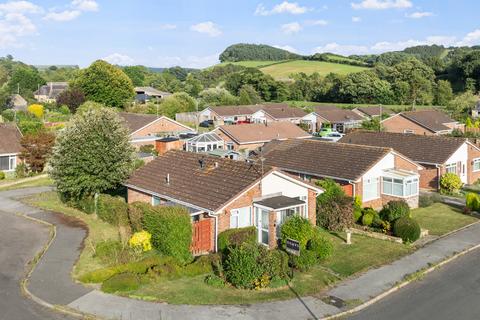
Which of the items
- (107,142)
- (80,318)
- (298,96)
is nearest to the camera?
(80,318)

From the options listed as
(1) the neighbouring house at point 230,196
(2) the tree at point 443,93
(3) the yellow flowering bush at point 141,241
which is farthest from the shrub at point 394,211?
(2) the tree at point 443,93

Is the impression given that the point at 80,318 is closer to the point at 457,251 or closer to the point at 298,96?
the point at 457,251

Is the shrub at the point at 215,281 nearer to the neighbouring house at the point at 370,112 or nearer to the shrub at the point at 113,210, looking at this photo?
the shrub at the point at 113,210

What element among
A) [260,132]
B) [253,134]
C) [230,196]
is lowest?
[230,196]

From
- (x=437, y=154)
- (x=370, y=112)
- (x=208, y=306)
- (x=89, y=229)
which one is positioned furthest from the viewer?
(x=370, y=112)

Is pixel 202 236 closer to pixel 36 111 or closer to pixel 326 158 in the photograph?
pixel 326 158

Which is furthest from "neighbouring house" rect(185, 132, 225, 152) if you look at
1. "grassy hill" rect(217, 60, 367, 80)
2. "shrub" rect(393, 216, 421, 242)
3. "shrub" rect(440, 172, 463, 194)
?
"grassy hill" rect(217, 60, 367, 80)

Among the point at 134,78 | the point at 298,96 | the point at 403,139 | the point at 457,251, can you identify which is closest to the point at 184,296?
the point at 457,251

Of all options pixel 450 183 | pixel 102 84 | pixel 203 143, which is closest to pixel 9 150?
pixel 203 143
